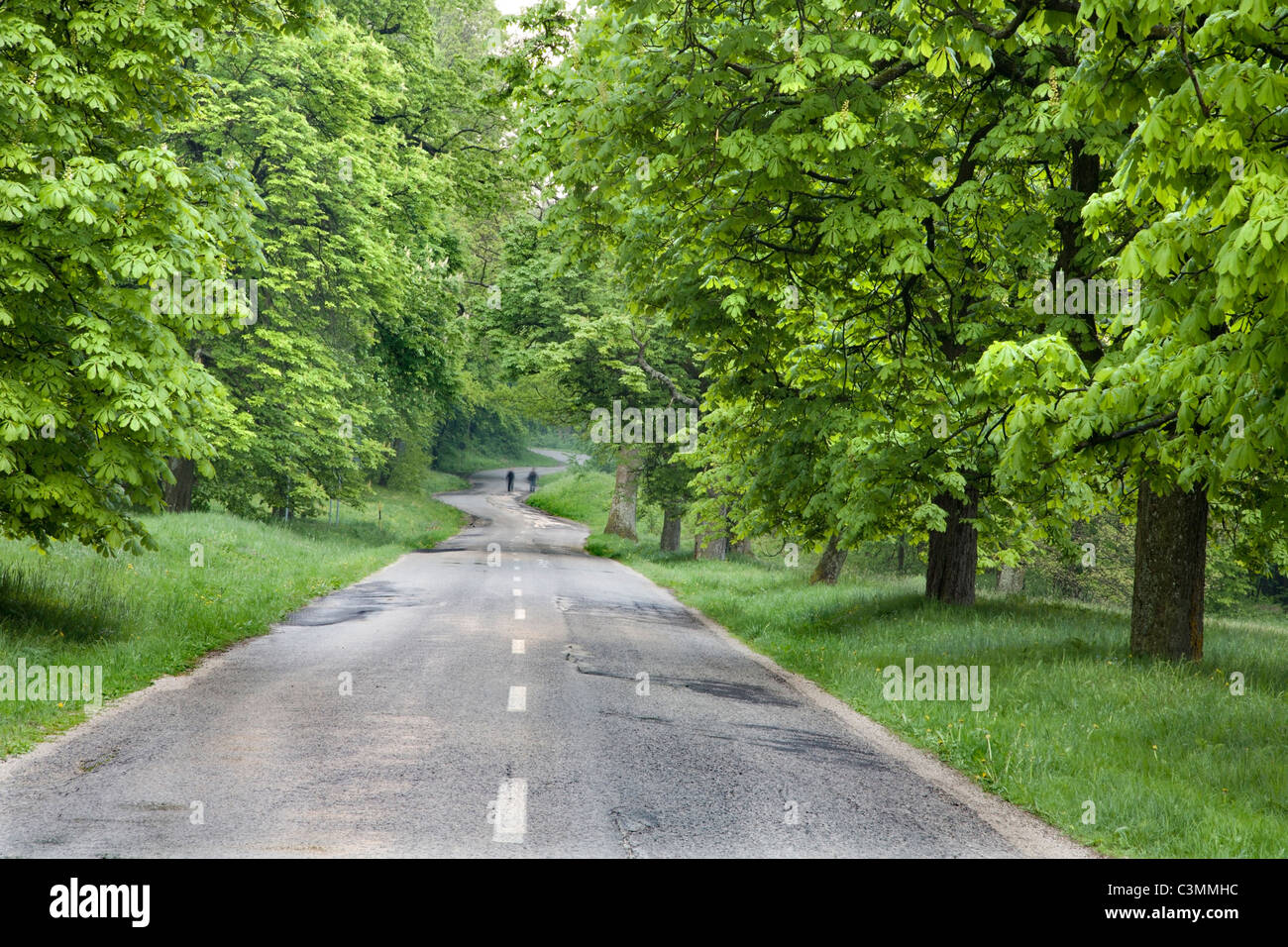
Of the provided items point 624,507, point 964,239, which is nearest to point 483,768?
point 964,239

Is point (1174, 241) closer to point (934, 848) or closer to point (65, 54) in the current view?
point (934, 848)

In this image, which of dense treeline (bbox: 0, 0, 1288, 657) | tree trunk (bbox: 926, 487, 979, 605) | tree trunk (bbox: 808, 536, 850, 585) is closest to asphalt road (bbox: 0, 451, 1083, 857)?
dense treeline (bbox: 0, 0, 1288, 657)

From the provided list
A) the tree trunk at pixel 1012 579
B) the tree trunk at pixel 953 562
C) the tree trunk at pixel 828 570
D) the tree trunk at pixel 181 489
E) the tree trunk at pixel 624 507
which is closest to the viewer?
the tree trunk at pixel 953 562

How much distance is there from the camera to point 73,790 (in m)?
6.28

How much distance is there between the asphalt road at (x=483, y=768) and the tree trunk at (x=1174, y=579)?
12.4 ft

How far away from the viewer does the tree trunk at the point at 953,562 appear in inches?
627

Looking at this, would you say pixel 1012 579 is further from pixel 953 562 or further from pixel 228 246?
pixel 228 246

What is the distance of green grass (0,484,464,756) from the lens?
31.8ft

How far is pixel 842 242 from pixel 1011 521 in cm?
923

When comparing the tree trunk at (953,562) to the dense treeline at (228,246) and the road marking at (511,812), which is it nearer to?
the dense treeline at (228,246)

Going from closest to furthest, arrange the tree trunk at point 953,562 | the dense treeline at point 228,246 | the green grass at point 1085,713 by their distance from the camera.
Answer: the green grass at point 1085,713 → the dense treeline at point 228,246 → the tree trunk at point 953,562

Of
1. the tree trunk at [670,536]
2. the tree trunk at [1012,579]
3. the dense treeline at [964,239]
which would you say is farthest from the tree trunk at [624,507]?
the dense treeline at [964,239]

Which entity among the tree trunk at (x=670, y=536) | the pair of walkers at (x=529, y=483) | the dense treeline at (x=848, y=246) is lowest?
the pair of walkers at (x=529, y=483)

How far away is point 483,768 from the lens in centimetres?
711
